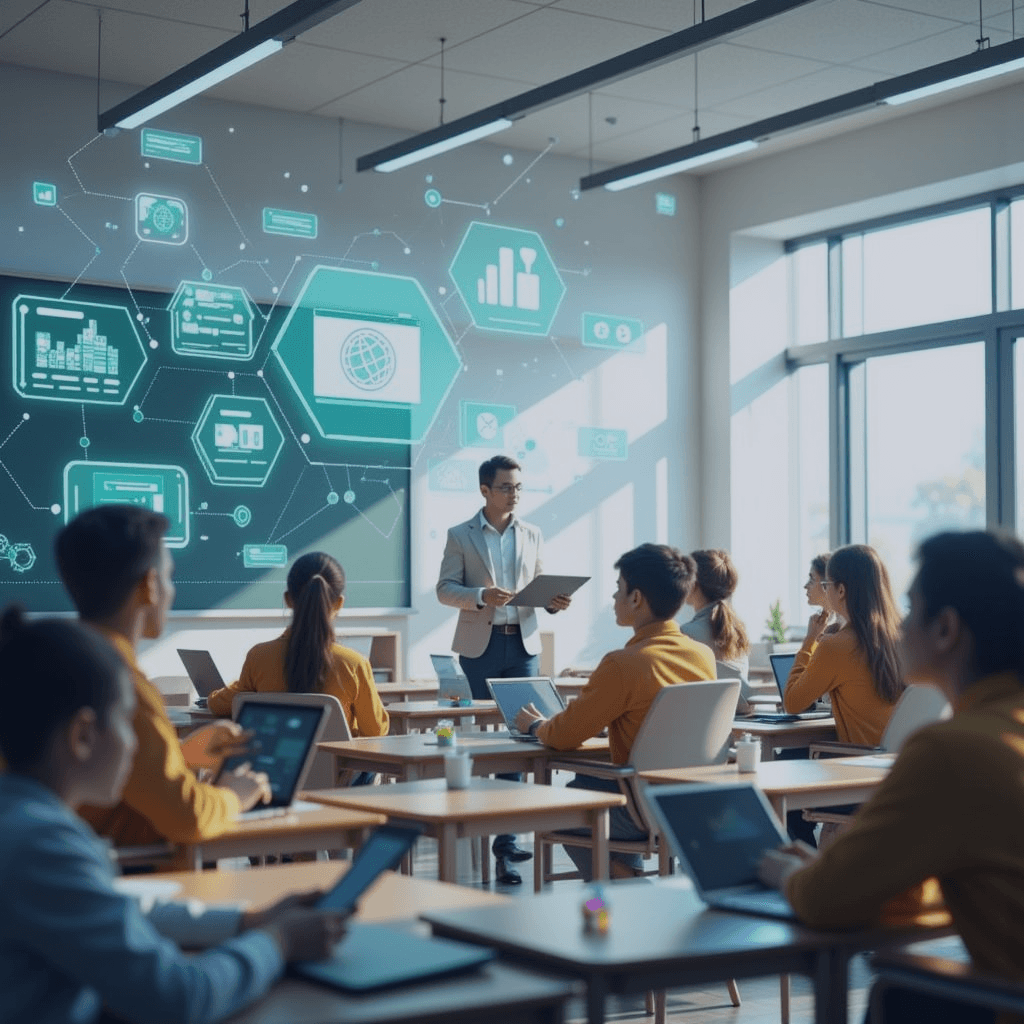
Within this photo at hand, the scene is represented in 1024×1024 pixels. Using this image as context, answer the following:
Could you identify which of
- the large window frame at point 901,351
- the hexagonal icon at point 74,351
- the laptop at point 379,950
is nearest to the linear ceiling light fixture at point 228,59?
the hexagonal icon at point 74,351

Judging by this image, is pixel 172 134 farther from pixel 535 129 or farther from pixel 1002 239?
pixel 1002 239

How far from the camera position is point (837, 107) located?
7.27m

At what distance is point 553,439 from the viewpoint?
982 cm

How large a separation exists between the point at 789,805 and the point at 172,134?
587cm

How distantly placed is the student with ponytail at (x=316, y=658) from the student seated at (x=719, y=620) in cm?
160

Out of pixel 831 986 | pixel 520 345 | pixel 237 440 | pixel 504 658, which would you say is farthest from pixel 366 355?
pixel 831 986

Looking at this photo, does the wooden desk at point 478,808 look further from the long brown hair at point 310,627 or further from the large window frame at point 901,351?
the large window frame at point 901,351

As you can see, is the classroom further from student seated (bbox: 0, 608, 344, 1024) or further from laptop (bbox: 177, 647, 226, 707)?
student seated (bbox: 0, 608, 344, 1024)

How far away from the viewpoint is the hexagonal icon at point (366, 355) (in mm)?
8852

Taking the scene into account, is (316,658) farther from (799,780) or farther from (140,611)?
(140,611)

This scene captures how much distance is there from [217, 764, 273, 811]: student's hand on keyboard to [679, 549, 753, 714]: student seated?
320 centimetres

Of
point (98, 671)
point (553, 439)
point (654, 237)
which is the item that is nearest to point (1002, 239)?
point (654, 237)

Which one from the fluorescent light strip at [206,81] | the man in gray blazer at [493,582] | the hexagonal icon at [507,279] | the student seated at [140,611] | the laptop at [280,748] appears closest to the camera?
the student seated at [140,611]

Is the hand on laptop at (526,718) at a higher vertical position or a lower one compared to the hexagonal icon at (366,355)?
lower
